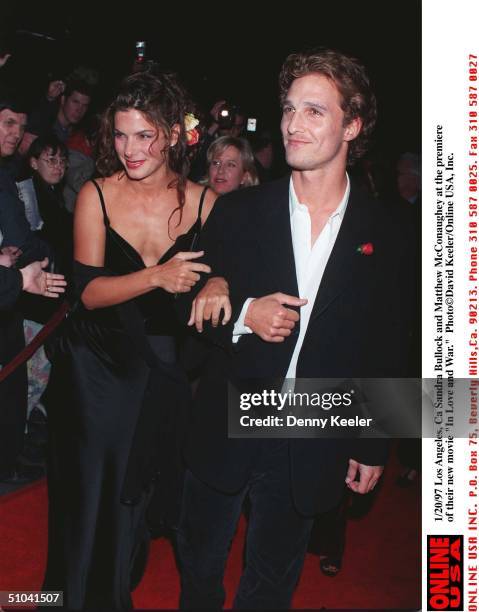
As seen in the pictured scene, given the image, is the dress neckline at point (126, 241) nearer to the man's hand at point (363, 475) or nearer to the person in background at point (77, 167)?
the man's hand at point (363, 475)

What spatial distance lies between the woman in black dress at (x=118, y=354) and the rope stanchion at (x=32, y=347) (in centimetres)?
47

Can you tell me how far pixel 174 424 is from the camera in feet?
9.68

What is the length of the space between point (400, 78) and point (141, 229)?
27.4 ft

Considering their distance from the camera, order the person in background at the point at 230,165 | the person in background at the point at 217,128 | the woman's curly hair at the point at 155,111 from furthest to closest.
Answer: the person in background at the point at 217,128, the person in background at the point at 230,165, the woman's curly hair at the point at 155,111

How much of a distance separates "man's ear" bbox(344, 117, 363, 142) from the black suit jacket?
0.16 m

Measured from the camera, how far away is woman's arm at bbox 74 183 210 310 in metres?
2.42

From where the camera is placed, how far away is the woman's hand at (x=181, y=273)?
2.38 metres

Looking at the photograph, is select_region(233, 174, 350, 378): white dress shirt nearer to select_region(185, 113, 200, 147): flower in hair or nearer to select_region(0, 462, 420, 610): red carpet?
select_region(185, 113, 200, 147): flower in hair

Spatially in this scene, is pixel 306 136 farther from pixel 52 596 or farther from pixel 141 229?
pixel 52 596

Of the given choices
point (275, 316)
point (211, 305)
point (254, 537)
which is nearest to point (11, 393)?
point (254, 537)

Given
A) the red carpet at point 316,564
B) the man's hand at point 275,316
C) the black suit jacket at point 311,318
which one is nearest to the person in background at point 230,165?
the red carpet at point 316,564

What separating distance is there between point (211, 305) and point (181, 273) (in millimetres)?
300

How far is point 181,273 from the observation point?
2412mm

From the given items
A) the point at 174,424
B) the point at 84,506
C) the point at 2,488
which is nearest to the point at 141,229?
the point at 174,424
